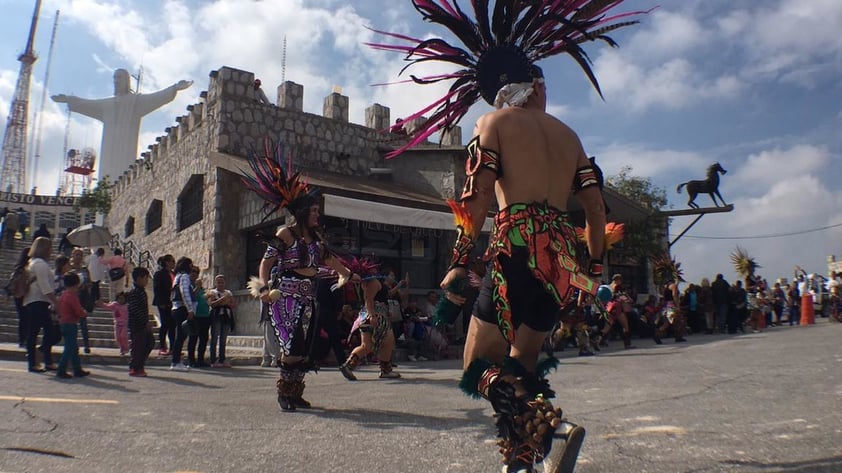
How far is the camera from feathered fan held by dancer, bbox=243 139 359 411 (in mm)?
4859

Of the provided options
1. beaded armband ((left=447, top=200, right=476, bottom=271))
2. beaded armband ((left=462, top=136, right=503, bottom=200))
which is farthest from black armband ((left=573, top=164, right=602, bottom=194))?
beaded armband ((left=447, top=200, right=476, bottom=271))

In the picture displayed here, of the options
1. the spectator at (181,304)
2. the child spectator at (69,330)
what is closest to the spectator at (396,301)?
the spectator at (181,304)

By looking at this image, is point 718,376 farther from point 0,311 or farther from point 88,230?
point 88,230

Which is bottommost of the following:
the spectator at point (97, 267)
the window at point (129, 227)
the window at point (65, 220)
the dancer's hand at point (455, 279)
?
the dancer's hand at point (455, 279)

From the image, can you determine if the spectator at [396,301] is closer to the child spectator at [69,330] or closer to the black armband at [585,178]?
the child spectator at [69,330]

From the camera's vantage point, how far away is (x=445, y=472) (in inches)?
107

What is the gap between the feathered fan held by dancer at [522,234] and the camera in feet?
7.84

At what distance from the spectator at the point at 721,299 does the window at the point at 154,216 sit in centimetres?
1721

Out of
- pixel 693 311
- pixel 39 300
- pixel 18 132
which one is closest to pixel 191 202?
pixel 39 300

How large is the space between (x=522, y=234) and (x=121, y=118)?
184 feet

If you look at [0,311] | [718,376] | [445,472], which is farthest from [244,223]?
[445,472]

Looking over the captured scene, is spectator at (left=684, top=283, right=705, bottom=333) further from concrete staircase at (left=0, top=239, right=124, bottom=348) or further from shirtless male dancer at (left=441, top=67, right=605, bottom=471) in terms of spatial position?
shirtless male dancer at (left=441, top=67, right=605, bottom=471)

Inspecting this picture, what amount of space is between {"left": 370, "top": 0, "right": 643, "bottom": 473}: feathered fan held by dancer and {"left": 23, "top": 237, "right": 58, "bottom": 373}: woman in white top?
637 centimetres

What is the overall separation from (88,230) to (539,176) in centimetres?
1586
